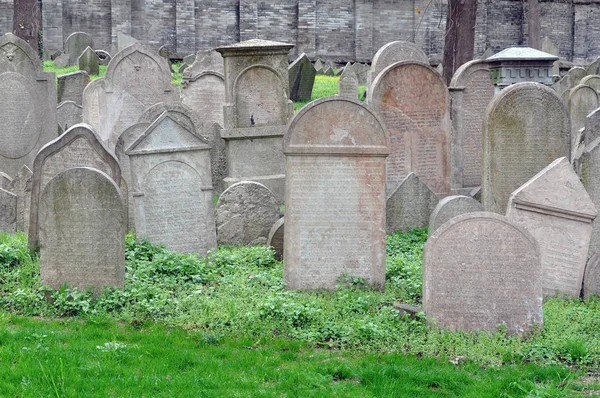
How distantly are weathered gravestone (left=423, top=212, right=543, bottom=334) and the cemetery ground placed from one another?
0.55 feet

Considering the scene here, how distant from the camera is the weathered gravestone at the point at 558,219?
9102 mm

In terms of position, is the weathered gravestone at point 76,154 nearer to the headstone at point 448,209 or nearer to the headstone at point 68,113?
the headstone at point 448,209

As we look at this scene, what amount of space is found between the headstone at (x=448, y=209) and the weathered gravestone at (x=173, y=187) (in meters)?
2.33

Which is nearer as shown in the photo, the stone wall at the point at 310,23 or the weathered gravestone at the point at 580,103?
the weathered gravestone at the point at 580,103

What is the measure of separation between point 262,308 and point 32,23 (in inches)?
534

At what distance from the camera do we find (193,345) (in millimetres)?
7633

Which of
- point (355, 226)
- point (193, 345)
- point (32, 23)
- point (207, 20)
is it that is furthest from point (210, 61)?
point (207, 20)

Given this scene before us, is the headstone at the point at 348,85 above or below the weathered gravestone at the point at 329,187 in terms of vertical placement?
above

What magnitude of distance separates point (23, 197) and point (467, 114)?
20.8 ft

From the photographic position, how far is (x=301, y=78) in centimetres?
2370

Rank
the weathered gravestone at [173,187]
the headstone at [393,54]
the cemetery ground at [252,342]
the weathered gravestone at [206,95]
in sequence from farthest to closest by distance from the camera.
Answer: the weathered gravestone at [206,95] → the headstone at [393,54] → the weathered gravestone at [173,187] → the cemetery ground at [252,342]

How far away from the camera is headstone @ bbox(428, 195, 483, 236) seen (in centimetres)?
1038

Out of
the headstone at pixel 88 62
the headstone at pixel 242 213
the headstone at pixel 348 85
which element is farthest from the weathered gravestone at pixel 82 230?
the headstone at pixel 88 62

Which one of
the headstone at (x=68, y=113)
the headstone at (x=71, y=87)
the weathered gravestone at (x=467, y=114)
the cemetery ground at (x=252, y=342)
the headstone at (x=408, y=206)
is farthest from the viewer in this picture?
the headstone at (x=71, y=87)
